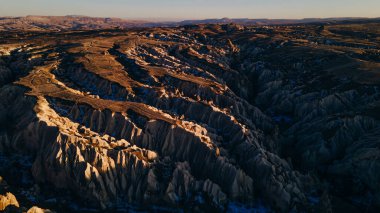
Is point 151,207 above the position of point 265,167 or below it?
below

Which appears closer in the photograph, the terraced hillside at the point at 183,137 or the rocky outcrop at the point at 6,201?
the rocky outcrop at the point at 6,201

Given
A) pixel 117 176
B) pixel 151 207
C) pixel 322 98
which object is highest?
pixel 322 98

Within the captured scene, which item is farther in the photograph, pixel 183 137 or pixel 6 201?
pixel 183 137

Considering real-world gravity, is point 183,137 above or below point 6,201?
above

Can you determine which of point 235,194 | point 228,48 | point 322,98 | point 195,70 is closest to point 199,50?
point 228,48

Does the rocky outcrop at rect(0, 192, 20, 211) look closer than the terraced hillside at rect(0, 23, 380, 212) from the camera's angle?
Yes

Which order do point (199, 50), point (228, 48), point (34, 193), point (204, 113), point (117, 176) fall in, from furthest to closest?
1. point (228, 48)
2. point (199, 50)
3. point (204, 113)
4. point (117, 176)
5. point (34, 193)

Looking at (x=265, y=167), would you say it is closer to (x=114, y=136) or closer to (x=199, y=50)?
(x=114, y=136)

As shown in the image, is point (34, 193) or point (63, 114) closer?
point (34, 193)
